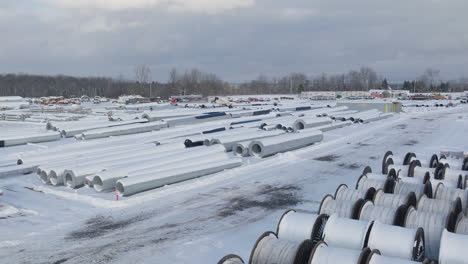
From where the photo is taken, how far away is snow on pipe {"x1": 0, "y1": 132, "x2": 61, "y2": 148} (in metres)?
26.4

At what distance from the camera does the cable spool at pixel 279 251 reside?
7.45 meters

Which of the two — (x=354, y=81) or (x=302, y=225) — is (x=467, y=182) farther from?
(x=354, y=81)

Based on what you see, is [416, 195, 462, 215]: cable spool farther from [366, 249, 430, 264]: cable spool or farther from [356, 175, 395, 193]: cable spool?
[366, 249, 430, 264]: cable spool

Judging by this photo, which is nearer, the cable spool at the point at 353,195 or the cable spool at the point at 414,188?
the cable spool at the point at 353,195

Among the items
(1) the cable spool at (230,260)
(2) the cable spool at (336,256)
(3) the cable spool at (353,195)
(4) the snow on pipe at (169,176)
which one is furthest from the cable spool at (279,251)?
(4) the snow on pipe at (169,176)

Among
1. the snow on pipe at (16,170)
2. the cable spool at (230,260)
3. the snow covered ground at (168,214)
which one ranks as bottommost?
the snow covered ground at (168,214)

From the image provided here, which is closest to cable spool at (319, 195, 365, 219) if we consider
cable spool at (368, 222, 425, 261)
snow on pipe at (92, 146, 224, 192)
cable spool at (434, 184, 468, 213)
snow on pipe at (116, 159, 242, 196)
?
cable spool at (368, 222, 425, 261)

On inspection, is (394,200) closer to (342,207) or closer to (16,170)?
(342,207)

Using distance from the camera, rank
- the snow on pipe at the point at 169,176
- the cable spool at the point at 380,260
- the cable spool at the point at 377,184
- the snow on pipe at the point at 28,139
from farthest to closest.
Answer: the snow on pipe at the point at 28,139, the snow on pipe at the point at 169,176, the cable spool at the point at 377,184, the cable spool at the point at 380,260

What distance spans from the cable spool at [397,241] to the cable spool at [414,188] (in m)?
4.08

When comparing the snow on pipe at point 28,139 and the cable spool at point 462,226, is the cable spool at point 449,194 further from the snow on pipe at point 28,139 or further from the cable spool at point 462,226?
the snow on pipe at point 28,139

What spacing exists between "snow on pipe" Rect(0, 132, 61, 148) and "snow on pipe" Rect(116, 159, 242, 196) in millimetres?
15412

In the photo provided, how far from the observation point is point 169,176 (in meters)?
16.0

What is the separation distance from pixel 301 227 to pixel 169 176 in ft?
27.0
